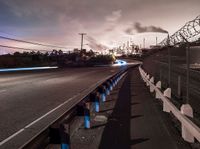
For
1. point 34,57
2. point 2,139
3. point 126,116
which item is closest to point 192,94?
point 126,116

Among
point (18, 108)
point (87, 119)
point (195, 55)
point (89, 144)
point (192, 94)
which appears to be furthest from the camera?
point (195, 55)

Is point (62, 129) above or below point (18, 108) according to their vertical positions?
above

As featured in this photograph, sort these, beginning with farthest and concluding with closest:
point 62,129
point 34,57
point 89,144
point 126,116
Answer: point 34,57 < point 126,116 < point 89,144 < point 62,129

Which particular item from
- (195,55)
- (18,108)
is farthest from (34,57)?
(18,108)

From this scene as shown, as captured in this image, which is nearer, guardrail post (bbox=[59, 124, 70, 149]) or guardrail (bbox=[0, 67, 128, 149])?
guardrail (bbox=[0, 67, 128, 149])

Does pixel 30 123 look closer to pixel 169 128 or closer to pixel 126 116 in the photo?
pixel 126 116

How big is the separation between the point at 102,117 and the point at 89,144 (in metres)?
3.00

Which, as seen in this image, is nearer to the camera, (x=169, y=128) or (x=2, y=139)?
(x=2, y=139)

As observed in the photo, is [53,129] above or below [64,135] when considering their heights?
above

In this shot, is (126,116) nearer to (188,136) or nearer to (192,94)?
(188,136)

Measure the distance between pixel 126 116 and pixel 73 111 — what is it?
10.5 feet

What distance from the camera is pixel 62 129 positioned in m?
4.75

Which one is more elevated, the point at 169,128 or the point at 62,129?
the point at 62,129

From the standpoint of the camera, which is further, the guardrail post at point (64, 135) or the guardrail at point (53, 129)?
the guardrail post at point (64, 135)
